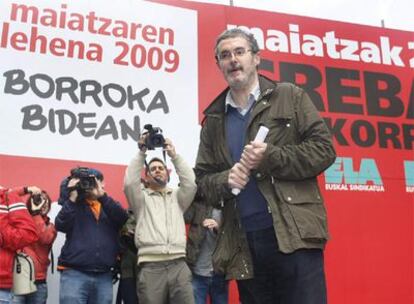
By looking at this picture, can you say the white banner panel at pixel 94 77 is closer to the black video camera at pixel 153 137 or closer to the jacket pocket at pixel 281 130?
the black video camera at pixel 153 137

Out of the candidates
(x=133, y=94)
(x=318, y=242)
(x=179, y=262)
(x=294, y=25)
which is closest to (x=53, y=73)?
(x=133, y=94)

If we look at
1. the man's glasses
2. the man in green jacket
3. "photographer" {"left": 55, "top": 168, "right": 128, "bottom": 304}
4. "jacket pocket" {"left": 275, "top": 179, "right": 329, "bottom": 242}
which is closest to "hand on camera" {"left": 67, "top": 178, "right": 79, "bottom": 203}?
"photographer" {"left": 55, "top": 168, "right": 128, "bottom": 304}

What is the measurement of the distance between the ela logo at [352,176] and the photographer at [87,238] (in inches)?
75.7

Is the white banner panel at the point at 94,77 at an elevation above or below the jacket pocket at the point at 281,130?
above

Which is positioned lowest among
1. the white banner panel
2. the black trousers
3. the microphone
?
the black trousers

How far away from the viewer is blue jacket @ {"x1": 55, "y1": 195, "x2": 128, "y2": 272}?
2.71 metres

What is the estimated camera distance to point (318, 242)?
1.18m

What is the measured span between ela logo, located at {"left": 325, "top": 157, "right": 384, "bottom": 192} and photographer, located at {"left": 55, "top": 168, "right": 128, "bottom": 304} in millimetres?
1922

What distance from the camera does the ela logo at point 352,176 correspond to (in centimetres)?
396

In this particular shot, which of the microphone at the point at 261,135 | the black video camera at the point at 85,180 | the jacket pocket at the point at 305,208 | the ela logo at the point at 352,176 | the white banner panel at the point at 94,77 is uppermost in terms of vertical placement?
the white banner panel at the point at 94,77

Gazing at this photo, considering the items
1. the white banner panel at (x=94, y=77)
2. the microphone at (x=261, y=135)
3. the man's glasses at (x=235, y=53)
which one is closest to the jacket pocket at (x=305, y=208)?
the microphone at (x=261, y=135)

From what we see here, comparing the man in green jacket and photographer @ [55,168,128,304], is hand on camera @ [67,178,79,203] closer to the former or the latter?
photographer @ [55,168,128,304]

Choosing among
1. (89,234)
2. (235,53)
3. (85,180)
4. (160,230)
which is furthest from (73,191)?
(235,53)

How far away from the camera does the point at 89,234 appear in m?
2.77
